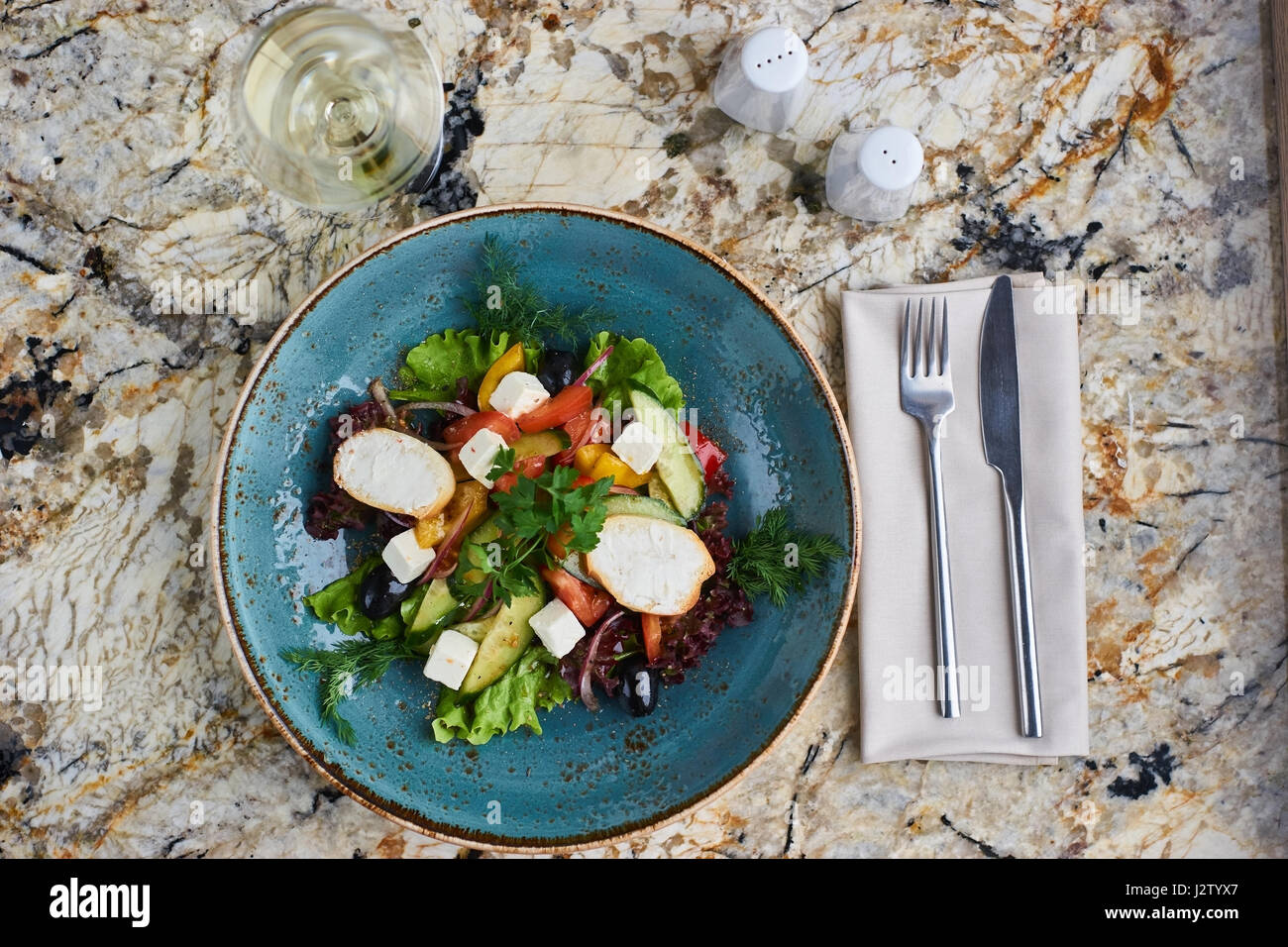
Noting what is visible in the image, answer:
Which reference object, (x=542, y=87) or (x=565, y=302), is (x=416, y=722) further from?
(x=542, y=87)

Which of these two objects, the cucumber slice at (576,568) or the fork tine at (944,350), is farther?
the fork tine at (944,350)

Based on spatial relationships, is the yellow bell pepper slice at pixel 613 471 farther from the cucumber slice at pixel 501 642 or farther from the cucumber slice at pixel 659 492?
the cucumber slice at pixel 501 642

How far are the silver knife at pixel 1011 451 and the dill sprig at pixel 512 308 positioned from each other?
0.93 m

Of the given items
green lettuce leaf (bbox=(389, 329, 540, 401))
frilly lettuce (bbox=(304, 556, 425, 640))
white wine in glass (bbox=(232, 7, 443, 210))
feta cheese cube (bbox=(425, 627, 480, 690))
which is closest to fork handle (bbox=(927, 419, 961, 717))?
green lettuce leaf (bbox=(389, 329, 540, 401))

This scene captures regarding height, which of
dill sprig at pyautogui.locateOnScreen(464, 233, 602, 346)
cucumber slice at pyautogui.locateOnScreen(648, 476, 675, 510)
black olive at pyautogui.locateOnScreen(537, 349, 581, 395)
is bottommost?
cucumber slice at pyautogui.locateOnScreen(648, 476, 675, 510)

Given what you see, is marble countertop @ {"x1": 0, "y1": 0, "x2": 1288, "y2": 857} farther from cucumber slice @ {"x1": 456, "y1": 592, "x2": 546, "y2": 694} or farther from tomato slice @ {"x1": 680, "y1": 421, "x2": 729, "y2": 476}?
cucumber slice @ {"x1": 456, "y1": 592, "x2": 546, "y2": 694}

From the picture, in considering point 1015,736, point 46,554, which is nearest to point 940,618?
point 1015,736

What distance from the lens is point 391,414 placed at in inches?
81.8

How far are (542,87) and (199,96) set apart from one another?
0.85m

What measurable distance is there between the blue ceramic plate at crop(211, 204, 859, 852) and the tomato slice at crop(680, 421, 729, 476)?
0.05m

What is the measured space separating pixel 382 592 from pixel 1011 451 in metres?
1.49

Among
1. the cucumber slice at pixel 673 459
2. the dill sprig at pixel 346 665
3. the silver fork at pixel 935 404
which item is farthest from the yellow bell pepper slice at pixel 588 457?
the silver fork at pixel 935 404

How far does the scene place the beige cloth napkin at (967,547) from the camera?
6.98ft

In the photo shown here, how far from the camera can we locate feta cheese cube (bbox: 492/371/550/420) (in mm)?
1959
